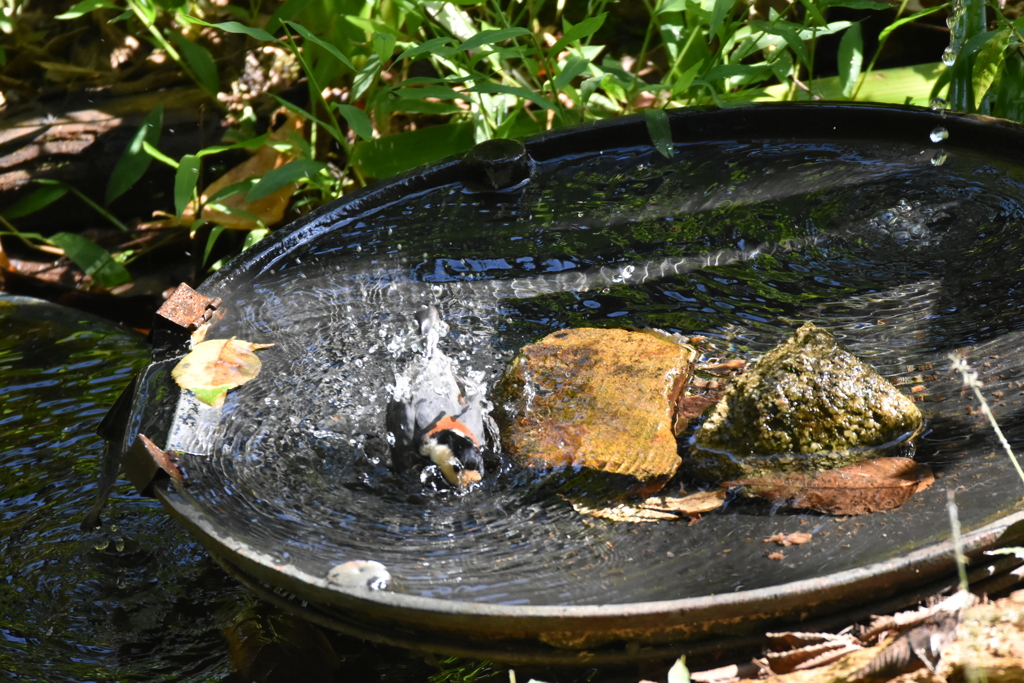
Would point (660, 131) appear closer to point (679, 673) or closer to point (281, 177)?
point (281, 177)

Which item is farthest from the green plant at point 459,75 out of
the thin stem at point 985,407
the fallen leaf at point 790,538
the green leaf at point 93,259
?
the fallen leaf at point 790,538

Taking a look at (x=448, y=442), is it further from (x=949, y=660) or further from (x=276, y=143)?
(x=276, y=143)

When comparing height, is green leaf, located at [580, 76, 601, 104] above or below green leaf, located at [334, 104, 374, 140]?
above

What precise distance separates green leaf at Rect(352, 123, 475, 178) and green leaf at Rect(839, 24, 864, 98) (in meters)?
→ 1.25

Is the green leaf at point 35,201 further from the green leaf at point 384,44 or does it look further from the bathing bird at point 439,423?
the bathing bird at point 439,423

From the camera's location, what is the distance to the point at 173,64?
11.8 feet

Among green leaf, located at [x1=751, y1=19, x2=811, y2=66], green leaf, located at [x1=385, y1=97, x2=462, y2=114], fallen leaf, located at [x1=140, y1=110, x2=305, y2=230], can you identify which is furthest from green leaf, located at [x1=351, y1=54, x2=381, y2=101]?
green leaf, located at [x1=751, y1=19, x2=811, y2=66]

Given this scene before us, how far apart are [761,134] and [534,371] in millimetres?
1172

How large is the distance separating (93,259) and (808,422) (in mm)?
2714

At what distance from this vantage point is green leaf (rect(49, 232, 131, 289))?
318cm

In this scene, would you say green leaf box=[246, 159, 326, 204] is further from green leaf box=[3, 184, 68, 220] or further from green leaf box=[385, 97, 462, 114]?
green leaf box=[3, 184, 68, 220]

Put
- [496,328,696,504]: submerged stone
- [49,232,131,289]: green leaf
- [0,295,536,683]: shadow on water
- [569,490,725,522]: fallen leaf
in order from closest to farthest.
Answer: [569,490,725,522]: fallen leaf < [496,328,696,504]: submerged stone < [0,295,536,683]: shadow on water < [49,232,131,289]: green leaf

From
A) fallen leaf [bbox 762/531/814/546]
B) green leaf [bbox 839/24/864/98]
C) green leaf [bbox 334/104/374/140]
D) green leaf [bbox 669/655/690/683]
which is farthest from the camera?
green leaf [bbox 839/24/864/98]

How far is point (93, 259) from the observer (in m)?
3.19
